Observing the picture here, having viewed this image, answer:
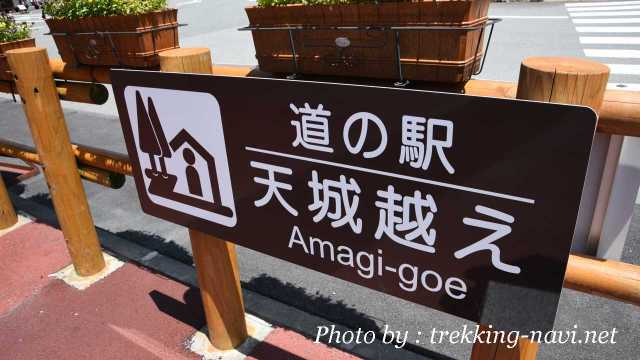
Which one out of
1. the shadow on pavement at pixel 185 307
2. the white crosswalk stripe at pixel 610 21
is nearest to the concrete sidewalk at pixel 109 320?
the shadow on pavement at pixel 185 307

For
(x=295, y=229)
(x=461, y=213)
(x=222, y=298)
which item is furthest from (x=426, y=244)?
(x=222, y=298)

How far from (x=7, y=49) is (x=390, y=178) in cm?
290

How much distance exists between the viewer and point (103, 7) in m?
2.25

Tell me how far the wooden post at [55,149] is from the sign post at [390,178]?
3.50 feet

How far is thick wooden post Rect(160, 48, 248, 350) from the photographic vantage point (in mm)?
2199

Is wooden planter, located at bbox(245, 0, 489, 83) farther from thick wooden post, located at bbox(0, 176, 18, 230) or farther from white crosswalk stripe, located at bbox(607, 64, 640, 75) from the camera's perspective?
white crosswalk stripe, located at bbox(607, 64, 640, 75)

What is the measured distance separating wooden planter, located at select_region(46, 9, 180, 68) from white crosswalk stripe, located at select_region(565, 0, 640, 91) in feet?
18.5

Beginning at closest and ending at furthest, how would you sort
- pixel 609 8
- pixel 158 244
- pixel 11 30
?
pixel 11 30
pixel 158 244
pixel 609 8

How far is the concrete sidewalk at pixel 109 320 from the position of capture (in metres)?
2.54

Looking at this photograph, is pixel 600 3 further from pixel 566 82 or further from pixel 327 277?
pixel 566 82

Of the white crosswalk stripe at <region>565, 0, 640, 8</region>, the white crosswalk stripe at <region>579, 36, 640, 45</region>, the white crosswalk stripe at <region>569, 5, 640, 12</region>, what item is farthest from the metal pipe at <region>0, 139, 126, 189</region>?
the white crosswalk stripe at <region>565, 0, 640, 8</region>

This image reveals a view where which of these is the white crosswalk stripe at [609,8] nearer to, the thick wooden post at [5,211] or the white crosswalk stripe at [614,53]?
the white crosswalk stripe at [614,53]

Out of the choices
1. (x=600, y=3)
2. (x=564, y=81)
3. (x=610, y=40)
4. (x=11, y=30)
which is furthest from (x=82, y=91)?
(x=600, y=3)

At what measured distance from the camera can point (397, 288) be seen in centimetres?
144
